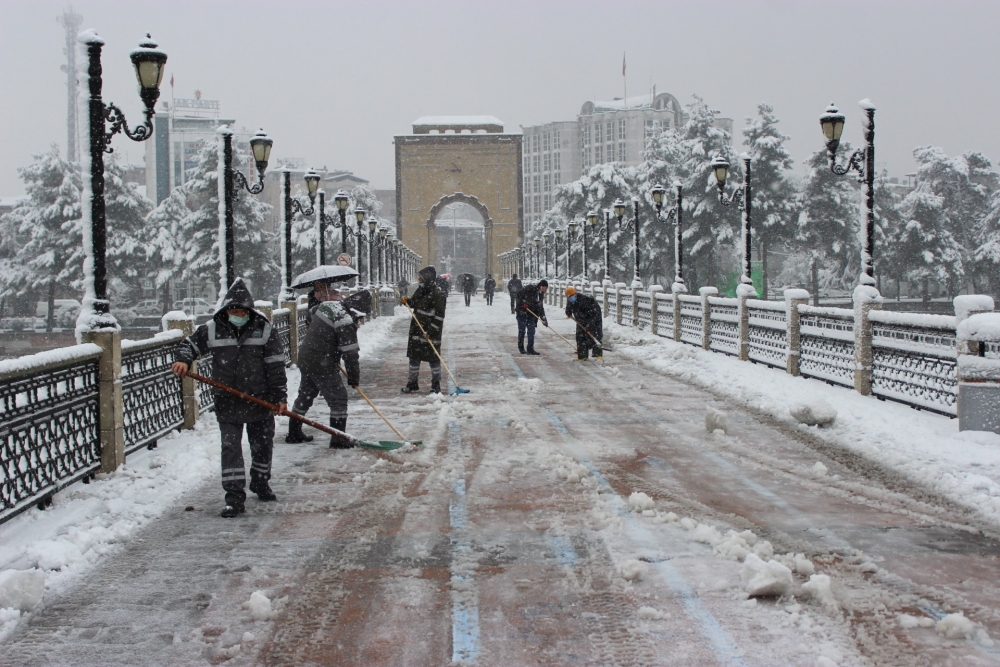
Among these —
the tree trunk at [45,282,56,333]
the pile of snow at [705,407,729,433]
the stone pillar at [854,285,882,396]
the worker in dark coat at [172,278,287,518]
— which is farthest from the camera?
the tree trunk at [45,282,56,333]

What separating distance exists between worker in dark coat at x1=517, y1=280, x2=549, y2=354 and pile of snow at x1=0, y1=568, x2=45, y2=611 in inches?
613

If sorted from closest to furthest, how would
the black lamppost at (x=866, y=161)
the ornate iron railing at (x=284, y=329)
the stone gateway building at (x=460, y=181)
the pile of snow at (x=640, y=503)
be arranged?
the pile of snow at (x=640, y=503)
the black lamppost at (x=866, y=161)
the ornate iron railing at (x=284, y=329)
the stone gateway building at (x=460, y=181)

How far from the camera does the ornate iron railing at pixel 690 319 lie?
20875mm

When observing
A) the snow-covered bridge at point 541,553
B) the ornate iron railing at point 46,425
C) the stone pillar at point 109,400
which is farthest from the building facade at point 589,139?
the ornate iron railing at point 46,425

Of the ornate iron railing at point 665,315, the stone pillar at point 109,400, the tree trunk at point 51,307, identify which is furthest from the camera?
the tree trunk at point 51,307

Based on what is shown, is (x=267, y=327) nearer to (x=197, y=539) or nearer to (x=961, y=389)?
(x=197, y=539)

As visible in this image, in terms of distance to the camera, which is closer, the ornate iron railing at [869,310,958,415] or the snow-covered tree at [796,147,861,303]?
the ornate iron railing at [869,310,958,415]

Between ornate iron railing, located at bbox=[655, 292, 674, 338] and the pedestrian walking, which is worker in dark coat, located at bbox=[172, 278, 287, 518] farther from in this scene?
ornate iron railing, located at bbox=[655, 292, 674, 338]

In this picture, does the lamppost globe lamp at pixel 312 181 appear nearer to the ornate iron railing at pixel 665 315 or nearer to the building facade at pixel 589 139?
the ornate iron railing at pixel 665 315

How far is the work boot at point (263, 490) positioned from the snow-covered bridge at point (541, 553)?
0.47 feet

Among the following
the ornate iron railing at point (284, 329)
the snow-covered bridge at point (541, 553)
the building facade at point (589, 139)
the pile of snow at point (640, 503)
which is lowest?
the snow-covered bridge at point (541, 553)

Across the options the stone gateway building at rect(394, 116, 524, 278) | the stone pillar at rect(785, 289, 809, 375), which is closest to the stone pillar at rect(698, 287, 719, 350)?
the stone pillar at rect(785, 289, 809, 375)

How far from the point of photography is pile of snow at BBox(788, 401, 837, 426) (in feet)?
34.4

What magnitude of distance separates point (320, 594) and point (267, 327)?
8.37ft
